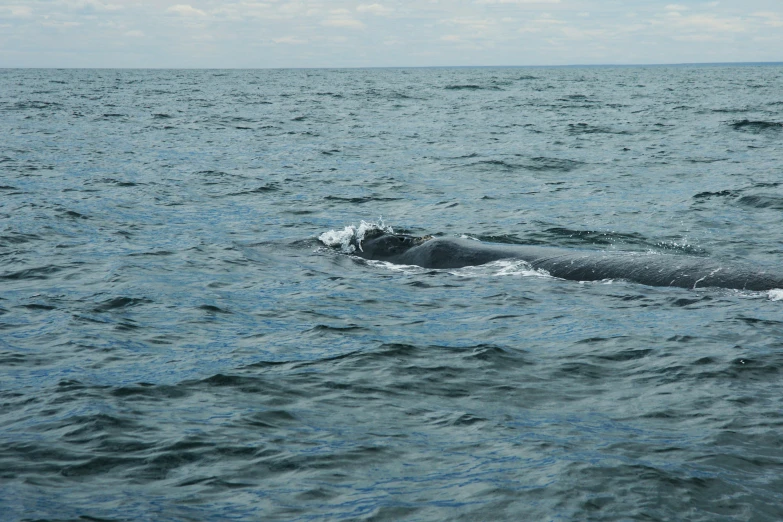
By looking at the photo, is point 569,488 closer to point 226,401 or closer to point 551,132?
point 226,401

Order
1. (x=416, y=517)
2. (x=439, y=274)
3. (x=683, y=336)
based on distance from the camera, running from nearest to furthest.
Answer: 1. (x=416, y=517)
2. (x=683, y=336)
3. (x=439, y=274)

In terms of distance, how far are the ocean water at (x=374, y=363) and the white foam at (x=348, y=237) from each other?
1.04ft

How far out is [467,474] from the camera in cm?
693

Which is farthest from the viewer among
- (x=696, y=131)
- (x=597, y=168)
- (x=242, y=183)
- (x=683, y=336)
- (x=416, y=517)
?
(x=696, y=131)

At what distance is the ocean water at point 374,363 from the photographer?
6707 mm

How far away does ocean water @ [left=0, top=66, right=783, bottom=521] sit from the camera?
6.71m

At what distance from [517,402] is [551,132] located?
116 feet

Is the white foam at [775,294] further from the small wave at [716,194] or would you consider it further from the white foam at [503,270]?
the small wave at [716,194]

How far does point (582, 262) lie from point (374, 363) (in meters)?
5.29

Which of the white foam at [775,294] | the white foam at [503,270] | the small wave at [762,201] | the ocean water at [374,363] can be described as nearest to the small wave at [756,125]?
the ocean water at [374,363]

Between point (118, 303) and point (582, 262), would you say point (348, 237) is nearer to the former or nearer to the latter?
point (582, 262)

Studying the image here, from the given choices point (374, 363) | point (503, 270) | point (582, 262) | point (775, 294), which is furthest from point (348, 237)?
point (775, 294)

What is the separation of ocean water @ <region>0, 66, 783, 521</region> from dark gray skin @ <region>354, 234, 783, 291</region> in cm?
41

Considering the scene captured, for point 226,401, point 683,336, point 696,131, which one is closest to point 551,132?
point 696,131
